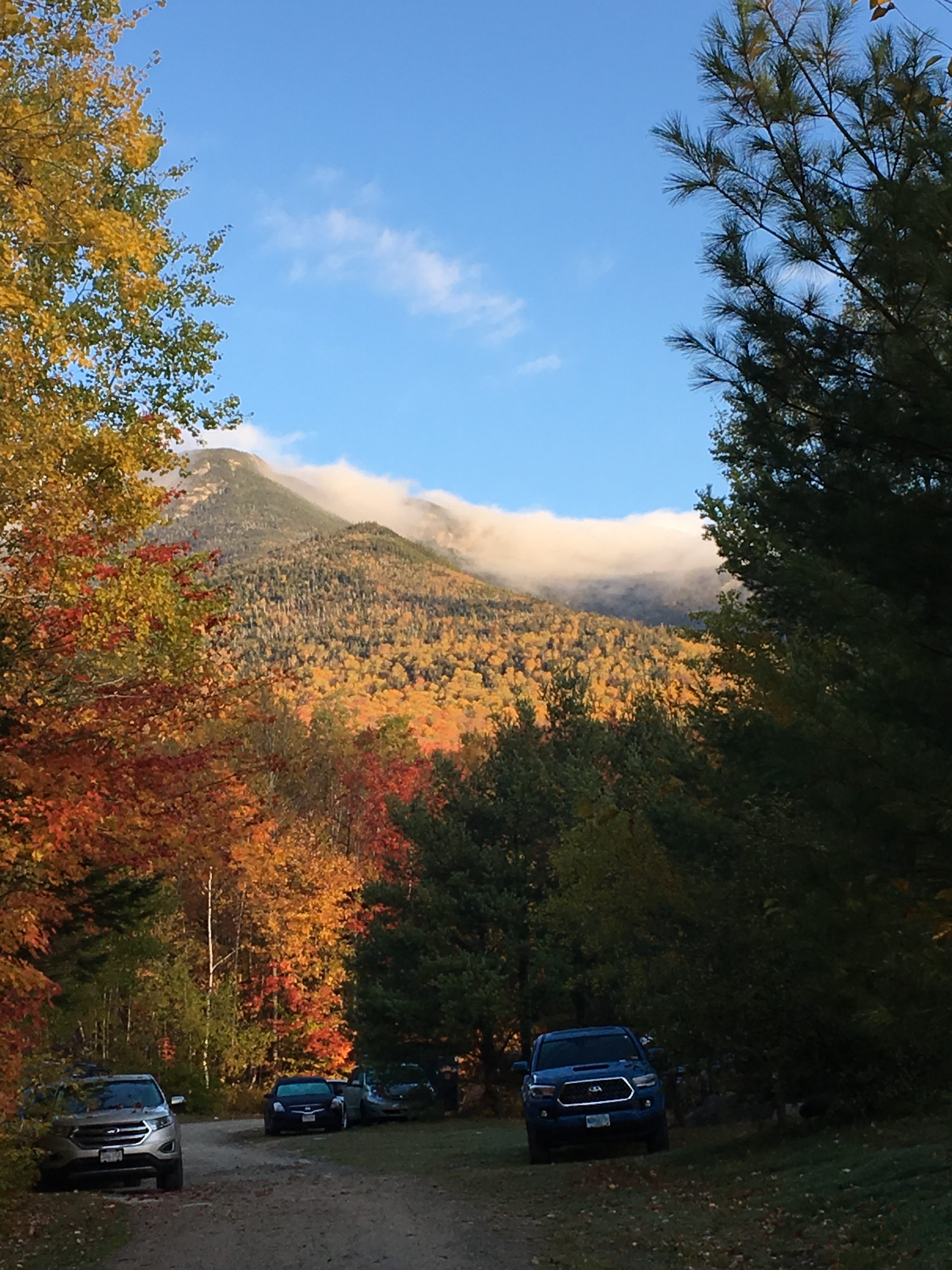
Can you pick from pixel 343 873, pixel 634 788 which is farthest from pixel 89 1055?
pixel 634 788

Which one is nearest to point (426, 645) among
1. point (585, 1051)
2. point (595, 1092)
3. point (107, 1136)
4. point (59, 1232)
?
point (585, 1051)

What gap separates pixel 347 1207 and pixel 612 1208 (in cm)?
271

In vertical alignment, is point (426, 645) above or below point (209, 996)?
above

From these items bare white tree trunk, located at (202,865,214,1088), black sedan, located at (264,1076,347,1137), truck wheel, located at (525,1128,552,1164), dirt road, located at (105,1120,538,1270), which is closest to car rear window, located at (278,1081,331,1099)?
black sedan, located at (264,1076,347,1137)

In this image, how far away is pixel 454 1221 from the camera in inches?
453

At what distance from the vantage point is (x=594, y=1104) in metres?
17.1

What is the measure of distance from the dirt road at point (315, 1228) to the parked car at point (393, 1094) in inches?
680

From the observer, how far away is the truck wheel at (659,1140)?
683 inches

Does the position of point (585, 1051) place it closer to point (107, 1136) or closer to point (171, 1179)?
point (171, 1179)

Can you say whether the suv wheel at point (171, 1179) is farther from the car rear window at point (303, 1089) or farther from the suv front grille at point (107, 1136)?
the car rear window at point (303, 1089)

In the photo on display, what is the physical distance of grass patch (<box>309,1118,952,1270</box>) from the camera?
30.0 ft

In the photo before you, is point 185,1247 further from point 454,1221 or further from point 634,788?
point 634,788

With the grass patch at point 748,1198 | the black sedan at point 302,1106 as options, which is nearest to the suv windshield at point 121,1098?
the grass patch at point 748,1198

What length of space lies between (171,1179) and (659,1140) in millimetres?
6703
